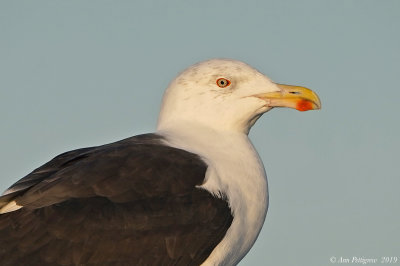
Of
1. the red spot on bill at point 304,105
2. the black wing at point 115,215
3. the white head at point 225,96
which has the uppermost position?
the white head at point 225,96

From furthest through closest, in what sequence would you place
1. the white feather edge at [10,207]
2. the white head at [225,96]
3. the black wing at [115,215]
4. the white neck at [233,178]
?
the white head at [225,96] → the white neck at [233,178] → the white feather edge at [10,207] → the black wing at [115,215]

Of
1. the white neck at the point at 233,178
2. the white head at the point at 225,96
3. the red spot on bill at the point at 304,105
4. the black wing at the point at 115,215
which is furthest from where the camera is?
the red spot on bill at the point at 304,105

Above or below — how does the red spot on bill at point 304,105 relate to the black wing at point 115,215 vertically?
above

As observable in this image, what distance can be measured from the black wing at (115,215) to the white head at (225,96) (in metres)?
1.32

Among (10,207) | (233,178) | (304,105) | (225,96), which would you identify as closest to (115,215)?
(10,207)

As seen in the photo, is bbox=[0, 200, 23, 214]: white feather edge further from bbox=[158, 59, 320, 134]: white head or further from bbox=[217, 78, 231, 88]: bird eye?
bbox=[217, 78, 231, 88]: bird eye

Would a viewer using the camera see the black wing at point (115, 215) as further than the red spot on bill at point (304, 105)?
No

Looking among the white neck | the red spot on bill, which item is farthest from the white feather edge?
the red spot on bill

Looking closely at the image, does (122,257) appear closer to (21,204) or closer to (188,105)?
(21,204)

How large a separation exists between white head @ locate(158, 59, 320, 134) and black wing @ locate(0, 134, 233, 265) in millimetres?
1315

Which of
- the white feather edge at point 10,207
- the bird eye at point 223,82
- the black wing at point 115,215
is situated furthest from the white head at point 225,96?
the white feather edge at point 10,207

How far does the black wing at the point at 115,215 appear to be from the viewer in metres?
12.2

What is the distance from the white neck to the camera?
12758 millimetres

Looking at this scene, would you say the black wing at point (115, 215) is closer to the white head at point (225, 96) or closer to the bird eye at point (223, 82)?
the white head at point (225, 96)
